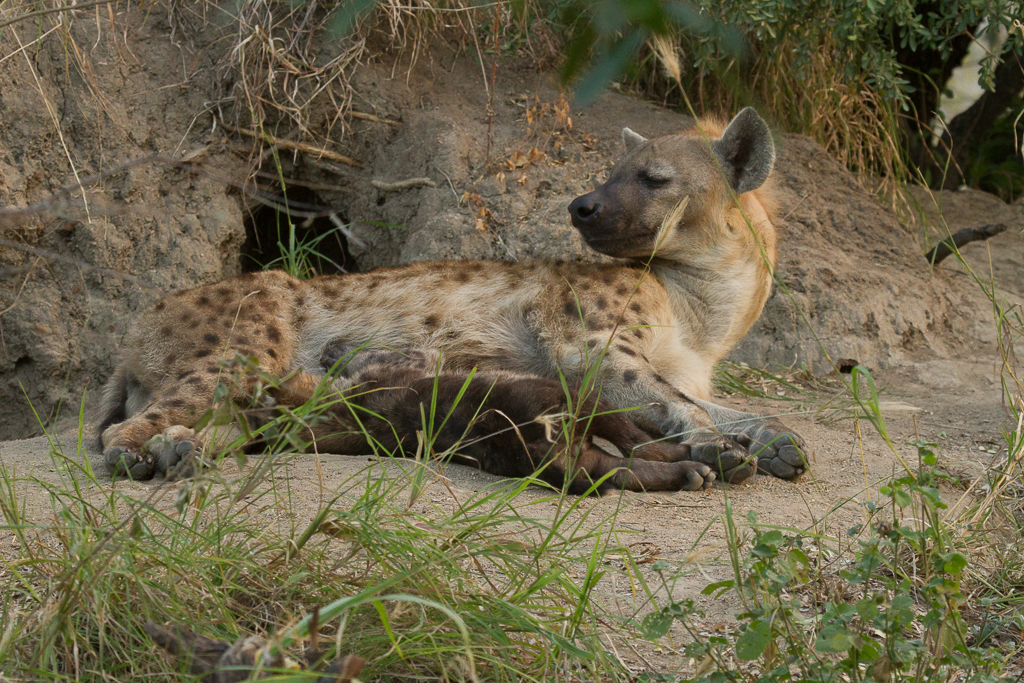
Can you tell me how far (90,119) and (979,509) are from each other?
12.7 ft

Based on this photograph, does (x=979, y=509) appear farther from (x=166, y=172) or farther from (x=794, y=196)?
(x=166, y=172)

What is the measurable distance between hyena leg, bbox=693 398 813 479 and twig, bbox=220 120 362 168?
2.43 metres

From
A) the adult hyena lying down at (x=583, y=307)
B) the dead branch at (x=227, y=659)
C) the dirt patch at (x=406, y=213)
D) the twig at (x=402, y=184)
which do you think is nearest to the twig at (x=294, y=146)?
the dirt patch at (x=406, y=213)

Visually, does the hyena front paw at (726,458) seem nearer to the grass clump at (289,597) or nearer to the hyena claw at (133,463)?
the grass clump at (289,597)

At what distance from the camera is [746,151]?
11.9 feet

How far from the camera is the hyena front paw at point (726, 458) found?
2.76 meters

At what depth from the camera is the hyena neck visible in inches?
146

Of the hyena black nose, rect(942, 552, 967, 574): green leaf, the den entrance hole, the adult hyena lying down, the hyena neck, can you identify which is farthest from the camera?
the den entrance hole

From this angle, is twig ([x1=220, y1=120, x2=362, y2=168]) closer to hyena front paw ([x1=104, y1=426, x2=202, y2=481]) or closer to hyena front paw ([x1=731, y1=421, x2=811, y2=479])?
hyena front paw ([x1=104, y1=426, x2=202, y2=481])

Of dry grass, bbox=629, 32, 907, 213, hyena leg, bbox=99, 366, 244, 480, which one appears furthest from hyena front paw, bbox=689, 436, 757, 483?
dry grass, bbox=629, 32, 907, 213

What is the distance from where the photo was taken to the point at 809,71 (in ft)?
16.9

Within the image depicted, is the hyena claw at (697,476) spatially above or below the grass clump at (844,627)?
below

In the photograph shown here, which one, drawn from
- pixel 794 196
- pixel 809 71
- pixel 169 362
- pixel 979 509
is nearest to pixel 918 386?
pixel 794 196

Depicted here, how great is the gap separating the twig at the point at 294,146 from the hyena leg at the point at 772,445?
2430 mm
